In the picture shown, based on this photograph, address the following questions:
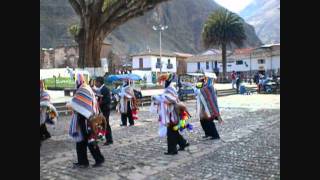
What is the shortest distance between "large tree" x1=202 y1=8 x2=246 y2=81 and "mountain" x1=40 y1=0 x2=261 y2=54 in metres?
41.2

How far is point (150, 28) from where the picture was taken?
130125mm

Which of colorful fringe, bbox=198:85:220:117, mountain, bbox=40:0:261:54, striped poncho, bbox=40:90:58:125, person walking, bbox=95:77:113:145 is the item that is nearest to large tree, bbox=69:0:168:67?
striped poncho, bbox=40:90:58:125

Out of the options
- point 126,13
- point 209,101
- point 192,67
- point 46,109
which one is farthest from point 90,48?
point 192,67

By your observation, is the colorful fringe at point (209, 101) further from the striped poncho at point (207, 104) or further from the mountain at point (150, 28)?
the mountain at point (150, 28)

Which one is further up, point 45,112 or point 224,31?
point 224,31

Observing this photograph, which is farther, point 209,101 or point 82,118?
point 209,101

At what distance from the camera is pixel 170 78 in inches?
343

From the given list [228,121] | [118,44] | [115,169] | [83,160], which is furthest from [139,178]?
[118,44]

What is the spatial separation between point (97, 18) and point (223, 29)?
3326 cm

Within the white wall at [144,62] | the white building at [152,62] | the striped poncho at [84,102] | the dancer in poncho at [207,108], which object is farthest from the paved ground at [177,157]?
the white wall at [144,62]

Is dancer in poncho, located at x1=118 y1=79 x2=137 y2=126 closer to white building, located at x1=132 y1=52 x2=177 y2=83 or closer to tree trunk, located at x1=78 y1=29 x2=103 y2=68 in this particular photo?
tree trunk, located at x1=78 y1=29 x2=103 y2=68

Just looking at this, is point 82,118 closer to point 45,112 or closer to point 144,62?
point 45,112

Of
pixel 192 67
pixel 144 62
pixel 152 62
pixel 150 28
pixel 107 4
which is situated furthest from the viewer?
pixel 150 28
